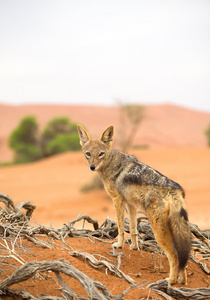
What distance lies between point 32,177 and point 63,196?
29.9ft

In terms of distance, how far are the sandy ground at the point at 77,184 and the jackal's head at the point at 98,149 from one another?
11.7ft

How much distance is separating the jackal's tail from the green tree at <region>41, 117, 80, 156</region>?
135 feet

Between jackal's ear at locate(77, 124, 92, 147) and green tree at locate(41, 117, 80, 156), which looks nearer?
jackal's ear at locate(77, 124, 92, 147)

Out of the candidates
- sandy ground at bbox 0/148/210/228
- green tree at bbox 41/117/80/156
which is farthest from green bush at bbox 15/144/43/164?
sandy ground at bbox 0/148/210/228

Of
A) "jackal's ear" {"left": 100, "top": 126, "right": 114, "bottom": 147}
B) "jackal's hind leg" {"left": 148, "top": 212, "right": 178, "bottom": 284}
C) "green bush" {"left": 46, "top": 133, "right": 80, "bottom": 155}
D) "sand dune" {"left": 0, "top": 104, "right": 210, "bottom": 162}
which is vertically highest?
"sand dune" {"left": 0, "top": 104, "right": 210, "bottom": 162}

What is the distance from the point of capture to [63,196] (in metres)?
23.8

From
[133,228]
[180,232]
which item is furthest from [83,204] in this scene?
[180,232]

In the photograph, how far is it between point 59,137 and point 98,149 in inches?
1633

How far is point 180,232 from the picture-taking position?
501cm

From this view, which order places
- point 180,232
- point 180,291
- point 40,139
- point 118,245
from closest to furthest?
point 180,291 → point 180,232 → point 118,245 → point 40,139

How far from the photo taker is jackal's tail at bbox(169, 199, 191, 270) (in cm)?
489

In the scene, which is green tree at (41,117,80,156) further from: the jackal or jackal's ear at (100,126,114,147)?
the jackal

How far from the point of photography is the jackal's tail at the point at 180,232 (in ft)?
16.0

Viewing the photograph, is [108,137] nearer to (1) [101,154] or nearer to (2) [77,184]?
(1) [101,154]
